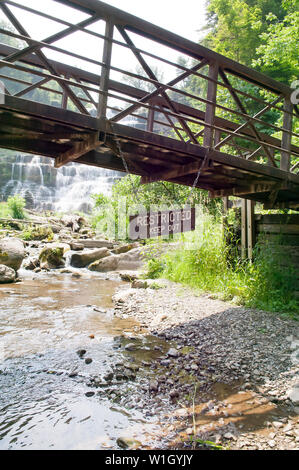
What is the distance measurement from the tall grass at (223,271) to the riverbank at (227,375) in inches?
25.9

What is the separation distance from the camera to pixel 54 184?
109 ft

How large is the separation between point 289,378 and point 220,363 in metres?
0.88

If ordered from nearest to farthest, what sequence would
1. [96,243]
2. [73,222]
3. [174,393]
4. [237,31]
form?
[174,393]
[96,243]
[237,31]
[73,222]

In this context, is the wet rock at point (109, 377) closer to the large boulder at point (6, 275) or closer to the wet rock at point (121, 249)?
the large boulder at point (6, 275)

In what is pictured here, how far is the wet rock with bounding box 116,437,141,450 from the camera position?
110 inches

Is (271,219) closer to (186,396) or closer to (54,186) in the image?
(186,396)

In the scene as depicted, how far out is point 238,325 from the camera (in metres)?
5.51

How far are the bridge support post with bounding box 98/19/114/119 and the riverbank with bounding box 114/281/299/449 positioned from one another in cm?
355

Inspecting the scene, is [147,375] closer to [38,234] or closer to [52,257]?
[52,257]

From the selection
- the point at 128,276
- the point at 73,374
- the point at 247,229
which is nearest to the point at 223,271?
the point at 247,229

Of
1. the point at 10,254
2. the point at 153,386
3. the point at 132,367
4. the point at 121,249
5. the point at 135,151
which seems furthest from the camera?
the point at 121,249

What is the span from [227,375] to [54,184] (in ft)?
104

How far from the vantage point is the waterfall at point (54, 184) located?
30984 mm

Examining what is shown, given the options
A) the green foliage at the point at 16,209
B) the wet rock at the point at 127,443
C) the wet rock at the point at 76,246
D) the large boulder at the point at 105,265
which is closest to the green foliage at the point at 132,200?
the large boulder at the point at 105,265
